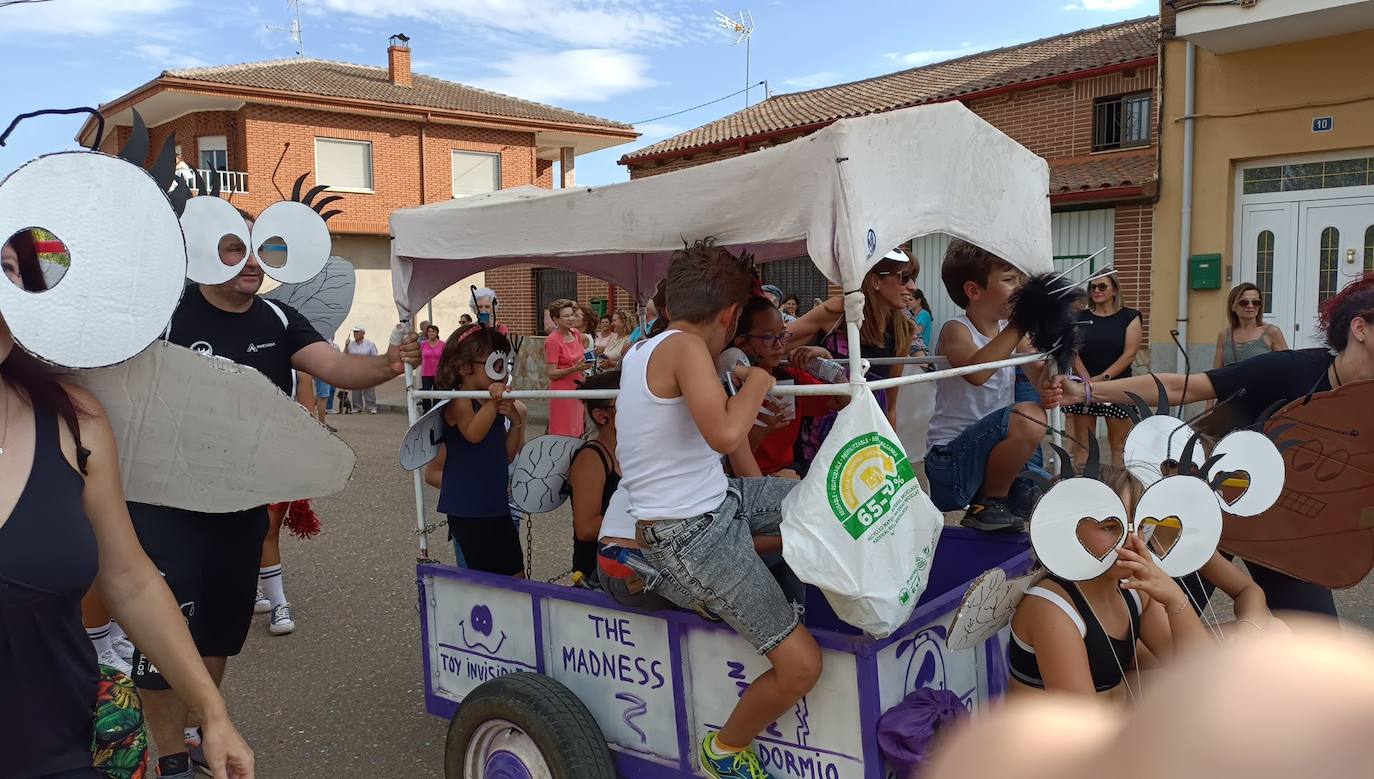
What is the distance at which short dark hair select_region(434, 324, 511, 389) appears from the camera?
3.75 meters

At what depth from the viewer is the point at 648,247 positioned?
2896mm

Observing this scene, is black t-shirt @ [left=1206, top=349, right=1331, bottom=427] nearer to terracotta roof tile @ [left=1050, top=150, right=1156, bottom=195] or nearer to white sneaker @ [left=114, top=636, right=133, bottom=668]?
white sneaker @ [left=114, top=636, right=133, bottom=668]

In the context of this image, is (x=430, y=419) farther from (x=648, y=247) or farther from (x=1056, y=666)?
(x=1056, y=666)

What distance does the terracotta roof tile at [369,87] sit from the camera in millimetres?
24109

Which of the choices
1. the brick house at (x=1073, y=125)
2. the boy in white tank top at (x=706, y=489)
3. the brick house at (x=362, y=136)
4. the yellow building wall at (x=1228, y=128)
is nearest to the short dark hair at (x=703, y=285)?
the boy in white tank top at (x=706, y=489)

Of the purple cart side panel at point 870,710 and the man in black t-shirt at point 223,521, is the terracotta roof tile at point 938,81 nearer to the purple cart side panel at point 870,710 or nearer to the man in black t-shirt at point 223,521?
the man in black t-shirt at point 223,521

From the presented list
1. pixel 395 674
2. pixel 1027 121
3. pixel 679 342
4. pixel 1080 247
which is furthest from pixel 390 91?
pixel 679 342

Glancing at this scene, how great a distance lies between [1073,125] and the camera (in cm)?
1314

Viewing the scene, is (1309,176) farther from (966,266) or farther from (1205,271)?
(966,266)

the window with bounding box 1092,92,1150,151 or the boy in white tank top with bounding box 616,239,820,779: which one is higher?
the window with bounding box 1092,92,1150,151

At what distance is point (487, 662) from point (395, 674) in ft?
5.23

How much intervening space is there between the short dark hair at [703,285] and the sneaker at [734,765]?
116cm

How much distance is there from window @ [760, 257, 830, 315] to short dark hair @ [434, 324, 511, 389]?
1144cm


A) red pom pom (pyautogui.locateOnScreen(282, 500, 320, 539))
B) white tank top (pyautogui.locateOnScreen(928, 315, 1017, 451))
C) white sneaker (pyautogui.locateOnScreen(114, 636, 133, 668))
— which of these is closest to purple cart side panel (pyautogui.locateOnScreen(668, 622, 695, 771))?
white tank top (pyautogui.locateOnScreen(928, 315, 1017, 451))
